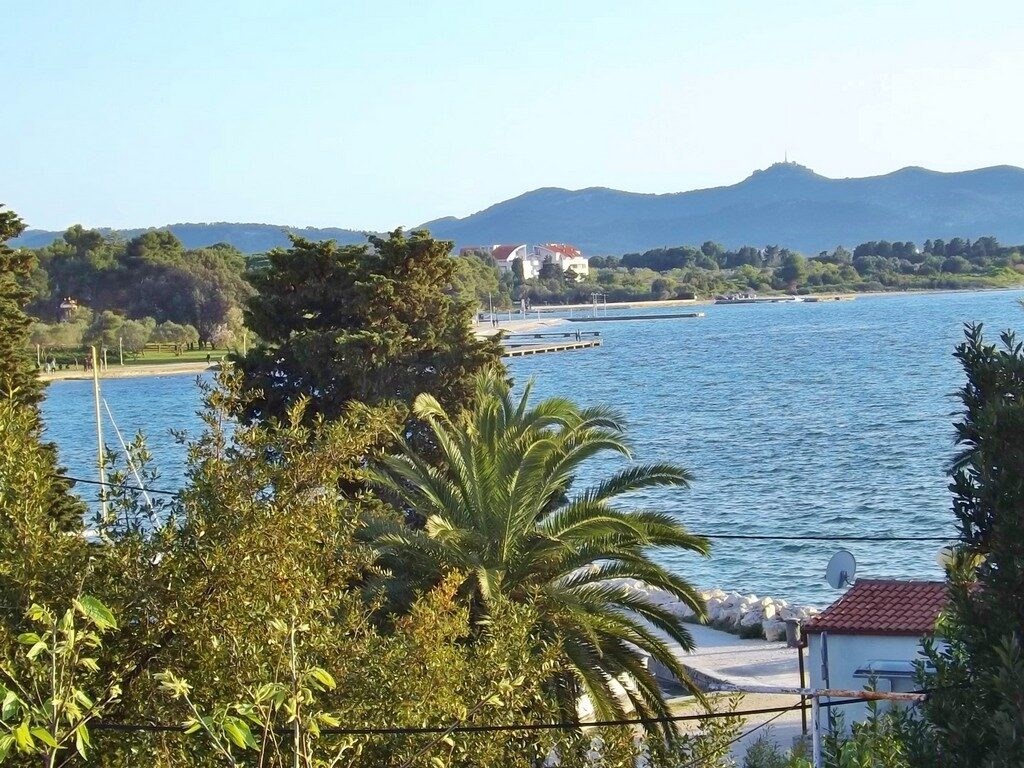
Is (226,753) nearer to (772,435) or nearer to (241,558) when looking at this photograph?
(241,558)

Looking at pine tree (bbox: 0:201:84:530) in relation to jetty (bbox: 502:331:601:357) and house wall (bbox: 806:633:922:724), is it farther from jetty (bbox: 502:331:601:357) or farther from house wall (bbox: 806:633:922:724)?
jetty (bbox: 502:331:601:357)

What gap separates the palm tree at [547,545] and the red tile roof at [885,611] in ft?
7.05

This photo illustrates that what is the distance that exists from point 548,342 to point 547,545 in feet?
393

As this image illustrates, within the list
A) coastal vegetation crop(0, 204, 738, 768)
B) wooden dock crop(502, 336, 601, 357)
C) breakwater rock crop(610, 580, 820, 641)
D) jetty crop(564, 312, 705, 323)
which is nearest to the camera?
coastal vegetation crop(0, 204, 738, 768)

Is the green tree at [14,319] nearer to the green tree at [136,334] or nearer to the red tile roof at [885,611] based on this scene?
the red tile roof at [885,611]

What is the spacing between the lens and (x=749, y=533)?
124 ft

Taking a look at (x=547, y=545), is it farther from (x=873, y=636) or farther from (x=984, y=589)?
(x=984, y=589)

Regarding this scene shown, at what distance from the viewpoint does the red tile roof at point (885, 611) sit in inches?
582

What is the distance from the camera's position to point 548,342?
435 feet

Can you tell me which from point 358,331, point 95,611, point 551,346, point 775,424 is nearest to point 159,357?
point 551,346

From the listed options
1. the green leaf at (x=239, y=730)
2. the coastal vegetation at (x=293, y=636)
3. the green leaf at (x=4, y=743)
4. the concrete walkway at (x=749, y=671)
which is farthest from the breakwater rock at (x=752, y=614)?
the green leaf at (x=4, y=743)

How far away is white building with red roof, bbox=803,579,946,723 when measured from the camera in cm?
1464

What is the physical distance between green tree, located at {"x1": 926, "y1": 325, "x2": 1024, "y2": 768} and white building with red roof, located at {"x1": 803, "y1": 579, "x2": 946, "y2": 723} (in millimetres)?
9679

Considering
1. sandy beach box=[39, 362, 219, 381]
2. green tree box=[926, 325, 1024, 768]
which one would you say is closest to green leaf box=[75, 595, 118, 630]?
green tree box=[926, 325, 1024, 768]
